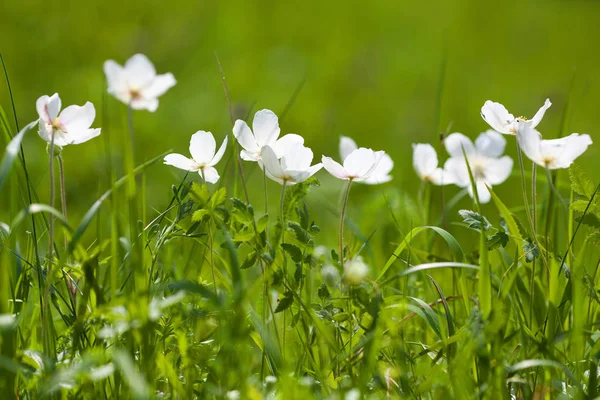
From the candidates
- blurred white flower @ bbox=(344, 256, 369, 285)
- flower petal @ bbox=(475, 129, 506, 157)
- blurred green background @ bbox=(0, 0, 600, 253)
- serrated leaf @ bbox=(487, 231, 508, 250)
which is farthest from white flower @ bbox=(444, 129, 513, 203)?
blurred green background @ bbox=(0, 0, 600, 253)

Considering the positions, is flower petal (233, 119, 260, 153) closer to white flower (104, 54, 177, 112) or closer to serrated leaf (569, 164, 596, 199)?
white flower (104, 54, 177, 112)

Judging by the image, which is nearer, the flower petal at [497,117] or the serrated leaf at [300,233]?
the serrated leaf at [300,233]

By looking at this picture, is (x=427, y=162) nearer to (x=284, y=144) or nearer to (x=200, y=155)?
(x=284, y=144)

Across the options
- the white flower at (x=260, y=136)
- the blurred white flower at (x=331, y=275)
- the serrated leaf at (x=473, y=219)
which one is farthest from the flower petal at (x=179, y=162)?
the serrated leaf at (x=473, y=219)

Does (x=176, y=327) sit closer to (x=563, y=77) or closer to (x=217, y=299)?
(x=217, y=299)

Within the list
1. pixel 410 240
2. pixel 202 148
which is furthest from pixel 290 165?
pixel 410 240

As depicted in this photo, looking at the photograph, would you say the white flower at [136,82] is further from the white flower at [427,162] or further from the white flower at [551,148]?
the white flower at [427,162]
